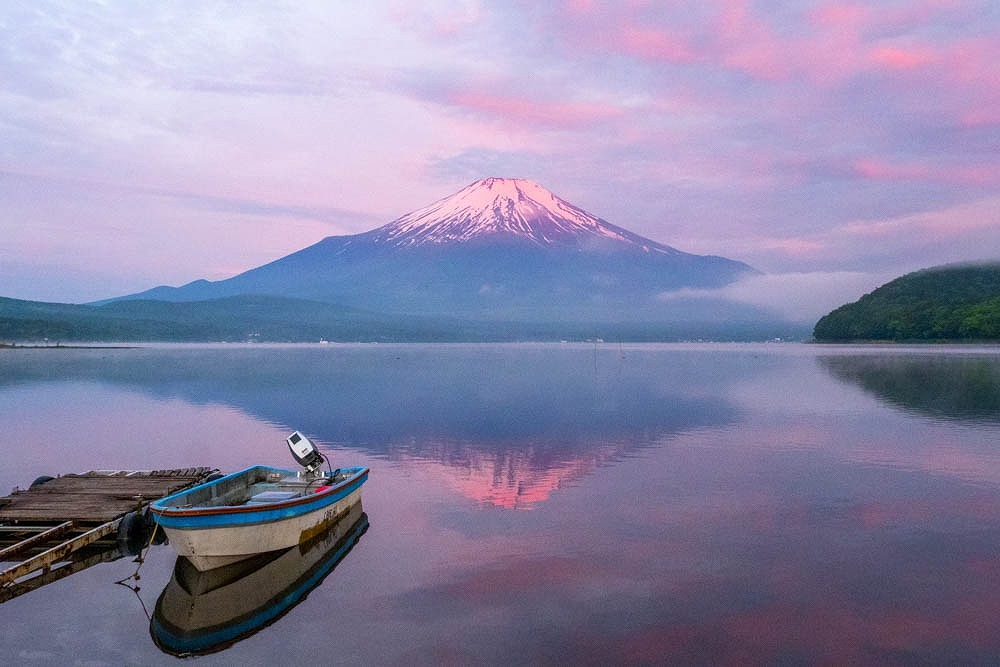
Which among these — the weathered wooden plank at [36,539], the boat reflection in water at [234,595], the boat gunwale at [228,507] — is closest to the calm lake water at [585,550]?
the boat reflection in water at [234,595]

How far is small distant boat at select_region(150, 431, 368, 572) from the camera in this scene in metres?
17.3

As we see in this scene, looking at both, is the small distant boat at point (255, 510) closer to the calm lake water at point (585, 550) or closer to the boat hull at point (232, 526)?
the boat hull at point (232, 526)

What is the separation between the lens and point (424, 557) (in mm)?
19500

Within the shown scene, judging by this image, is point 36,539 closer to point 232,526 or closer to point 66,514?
point 66,514

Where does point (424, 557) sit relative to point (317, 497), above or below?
below

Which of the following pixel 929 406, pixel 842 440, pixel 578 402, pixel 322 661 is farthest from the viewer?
pixel 578 402

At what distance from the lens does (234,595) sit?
16.9 metres

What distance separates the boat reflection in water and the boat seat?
6.51ft

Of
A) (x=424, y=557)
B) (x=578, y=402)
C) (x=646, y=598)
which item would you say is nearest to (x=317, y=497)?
(x=424, y=557)

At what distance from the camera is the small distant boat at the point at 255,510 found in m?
17.3

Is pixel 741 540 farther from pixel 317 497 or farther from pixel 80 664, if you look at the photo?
pixel 80 664

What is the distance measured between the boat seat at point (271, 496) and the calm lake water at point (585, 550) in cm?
222

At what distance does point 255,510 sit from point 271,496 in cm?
447

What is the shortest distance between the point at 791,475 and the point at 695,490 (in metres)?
5.59
